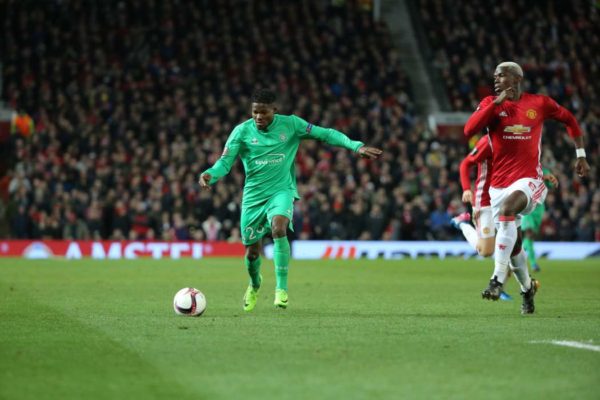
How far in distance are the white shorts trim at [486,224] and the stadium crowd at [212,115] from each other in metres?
16.1

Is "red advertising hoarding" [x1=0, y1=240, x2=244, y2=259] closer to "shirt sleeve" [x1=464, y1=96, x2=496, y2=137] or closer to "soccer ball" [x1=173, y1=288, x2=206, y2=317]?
"soccer ball" [x1=173, y1=288, x2=206, y2=317]

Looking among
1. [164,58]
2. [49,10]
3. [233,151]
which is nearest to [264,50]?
[164,58]

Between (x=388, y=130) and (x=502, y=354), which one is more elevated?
(x=388, y=130)

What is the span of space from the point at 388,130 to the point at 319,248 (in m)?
6.05

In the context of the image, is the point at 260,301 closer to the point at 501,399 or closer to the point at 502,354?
the point at 502,354

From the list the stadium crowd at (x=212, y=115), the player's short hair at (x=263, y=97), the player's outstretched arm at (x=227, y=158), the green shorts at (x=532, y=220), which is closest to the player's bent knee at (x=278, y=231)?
the player's outstretched arm at (x=227, y=158)

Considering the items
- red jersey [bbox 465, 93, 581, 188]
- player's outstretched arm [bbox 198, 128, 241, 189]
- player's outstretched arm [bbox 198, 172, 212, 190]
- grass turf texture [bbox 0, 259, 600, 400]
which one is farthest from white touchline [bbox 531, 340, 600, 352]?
player's outstretched arm [bbox 198, 128, 241, 189]

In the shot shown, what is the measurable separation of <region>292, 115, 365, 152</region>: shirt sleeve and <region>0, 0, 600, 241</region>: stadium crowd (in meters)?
16.6

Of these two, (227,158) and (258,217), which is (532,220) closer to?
(258,217)

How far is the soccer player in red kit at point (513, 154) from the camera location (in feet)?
38.0

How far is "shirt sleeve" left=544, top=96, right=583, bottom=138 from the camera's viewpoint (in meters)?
11.9

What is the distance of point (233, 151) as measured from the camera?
40.7 feet

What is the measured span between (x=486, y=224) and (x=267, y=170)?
2925 millimetres

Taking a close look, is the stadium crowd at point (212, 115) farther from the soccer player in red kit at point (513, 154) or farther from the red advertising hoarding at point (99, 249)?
the soccer player in red kit at point (513, 154)
